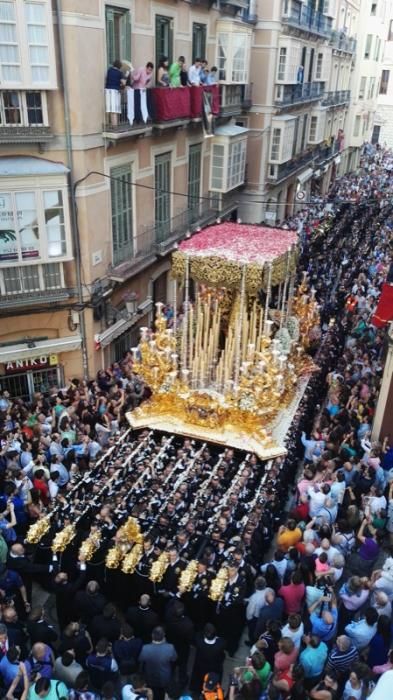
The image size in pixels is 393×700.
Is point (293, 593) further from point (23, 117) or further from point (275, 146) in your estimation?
point (275, 146)

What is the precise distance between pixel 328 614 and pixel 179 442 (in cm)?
476

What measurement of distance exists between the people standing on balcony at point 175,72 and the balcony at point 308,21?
33.0 feet

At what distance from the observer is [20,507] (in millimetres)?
8523

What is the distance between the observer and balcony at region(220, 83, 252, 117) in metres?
20.2

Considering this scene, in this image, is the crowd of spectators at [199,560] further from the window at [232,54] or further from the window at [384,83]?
the window at [384,83]

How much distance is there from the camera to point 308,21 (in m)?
26.9

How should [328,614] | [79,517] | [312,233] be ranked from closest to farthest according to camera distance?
[328,614] < [79,517] < [312,233]

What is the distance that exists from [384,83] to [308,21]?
88.8 feet

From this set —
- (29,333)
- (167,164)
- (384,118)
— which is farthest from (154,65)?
(384,118)

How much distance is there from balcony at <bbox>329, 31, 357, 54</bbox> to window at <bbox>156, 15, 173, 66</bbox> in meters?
20.1

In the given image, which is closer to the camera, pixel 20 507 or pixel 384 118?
pixel 20 507

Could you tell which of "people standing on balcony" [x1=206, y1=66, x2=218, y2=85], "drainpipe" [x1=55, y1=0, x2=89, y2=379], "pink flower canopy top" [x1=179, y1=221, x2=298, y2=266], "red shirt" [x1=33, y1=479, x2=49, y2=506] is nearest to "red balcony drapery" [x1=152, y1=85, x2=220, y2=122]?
"people standing on balcony" [x1=206, y1=66, x2=218, y2=85]

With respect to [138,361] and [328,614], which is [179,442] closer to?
[138,361]

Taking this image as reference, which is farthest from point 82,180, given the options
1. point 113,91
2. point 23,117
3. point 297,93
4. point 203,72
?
point 297,93
